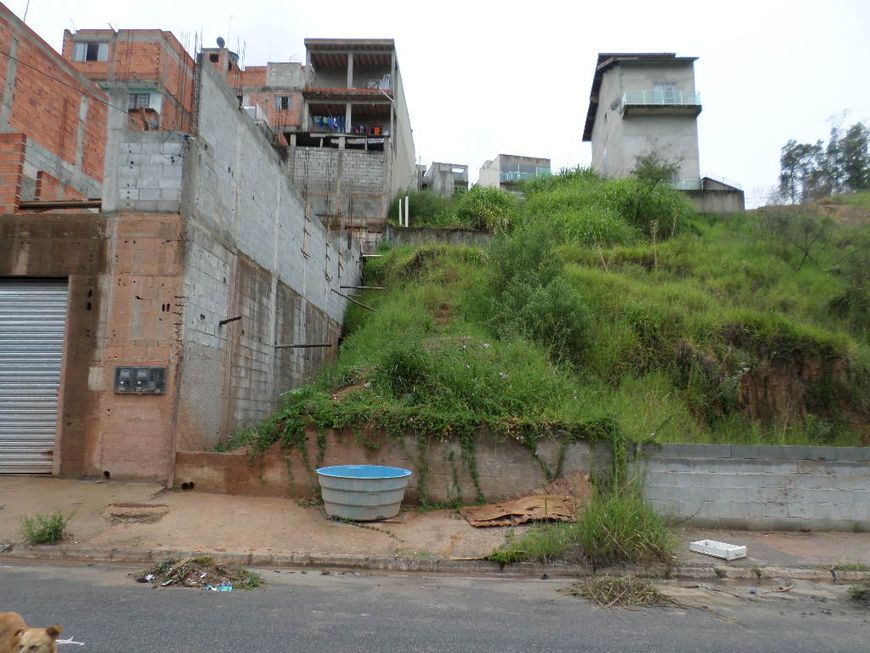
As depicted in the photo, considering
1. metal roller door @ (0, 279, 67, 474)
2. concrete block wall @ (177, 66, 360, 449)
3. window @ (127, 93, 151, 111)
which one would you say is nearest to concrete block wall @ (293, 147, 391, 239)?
concrete block wall @ (177, 66, 360, 449)

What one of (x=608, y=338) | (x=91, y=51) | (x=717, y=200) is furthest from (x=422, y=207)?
(x=91, y=51)

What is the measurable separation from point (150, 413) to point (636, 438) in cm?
680

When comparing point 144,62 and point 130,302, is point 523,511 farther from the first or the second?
point 144,62

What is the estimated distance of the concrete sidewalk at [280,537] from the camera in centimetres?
630

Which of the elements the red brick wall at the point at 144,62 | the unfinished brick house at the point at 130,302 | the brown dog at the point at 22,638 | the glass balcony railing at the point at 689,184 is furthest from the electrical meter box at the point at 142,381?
the red brick wall at the point at 144,62

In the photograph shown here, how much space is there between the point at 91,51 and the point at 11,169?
33.8 metres

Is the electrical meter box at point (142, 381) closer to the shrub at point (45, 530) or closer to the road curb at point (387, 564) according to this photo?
the shrub at point (45, 530)

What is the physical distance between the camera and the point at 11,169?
9.12 m

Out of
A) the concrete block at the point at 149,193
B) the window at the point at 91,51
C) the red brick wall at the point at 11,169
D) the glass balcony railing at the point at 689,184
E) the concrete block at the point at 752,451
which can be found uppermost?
the window at the point at 91,51

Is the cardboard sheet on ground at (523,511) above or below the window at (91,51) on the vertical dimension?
below

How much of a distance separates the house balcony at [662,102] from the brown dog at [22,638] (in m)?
32.3

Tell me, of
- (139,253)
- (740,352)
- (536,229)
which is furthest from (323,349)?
(740,352)

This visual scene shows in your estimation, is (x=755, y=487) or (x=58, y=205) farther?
(x=58, y=205)

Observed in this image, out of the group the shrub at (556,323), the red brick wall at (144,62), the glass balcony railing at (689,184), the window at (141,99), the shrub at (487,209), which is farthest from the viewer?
the red brick wall at (144,62)
